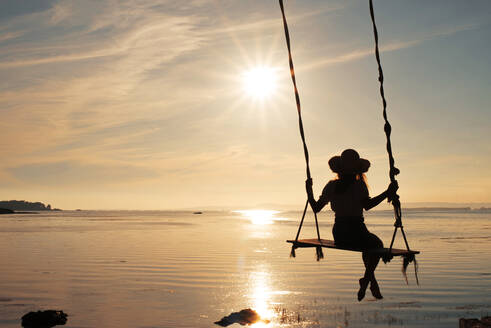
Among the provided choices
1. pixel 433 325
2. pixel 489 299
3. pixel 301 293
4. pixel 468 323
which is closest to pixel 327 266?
pixel 301 293

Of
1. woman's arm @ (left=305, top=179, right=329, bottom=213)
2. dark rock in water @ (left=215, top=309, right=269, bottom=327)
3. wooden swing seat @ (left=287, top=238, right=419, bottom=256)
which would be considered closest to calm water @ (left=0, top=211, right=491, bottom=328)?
dark rock in water @ (left=215, top=309, right=269, bottom=327)

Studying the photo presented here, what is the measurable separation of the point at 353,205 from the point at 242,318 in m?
4.43

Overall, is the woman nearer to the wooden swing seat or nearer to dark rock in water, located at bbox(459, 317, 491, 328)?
the wooden swing seat

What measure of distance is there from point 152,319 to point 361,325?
15.3ft

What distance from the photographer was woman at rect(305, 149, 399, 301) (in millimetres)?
7602

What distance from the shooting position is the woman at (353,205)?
24.9 feet

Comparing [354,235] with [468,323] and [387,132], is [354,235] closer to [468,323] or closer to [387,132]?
[387,132]

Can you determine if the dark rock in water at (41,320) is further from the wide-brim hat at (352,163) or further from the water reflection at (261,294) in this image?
the wide-brim hat at (352,163)

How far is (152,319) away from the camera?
35.8ft

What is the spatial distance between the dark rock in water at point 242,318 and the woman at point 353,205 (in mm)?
3556

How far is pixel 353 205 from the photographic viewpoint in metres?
7.77

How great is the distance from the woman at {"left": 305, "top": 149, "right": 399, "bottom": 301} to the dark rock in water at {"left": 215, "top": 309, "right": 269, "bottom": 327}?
3.56 m

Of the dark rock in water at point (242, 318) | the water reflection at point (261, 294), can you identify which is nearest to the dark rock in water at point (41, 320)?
the dark rock in water at point (242, 318)

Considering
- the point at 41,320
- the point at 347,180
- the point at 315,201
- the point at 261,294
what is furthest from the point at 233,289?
the point at 347,180
